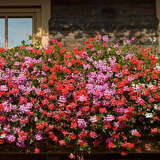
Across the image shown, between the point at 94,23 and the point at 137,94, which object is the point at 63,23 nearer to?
the point at 94,23

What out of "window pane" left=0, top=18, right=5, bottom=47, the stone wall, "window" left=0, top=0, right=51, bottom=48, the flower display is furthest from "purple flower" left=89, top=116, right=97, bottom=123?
"window pane" left=0, top=18, right=5, bottom=47

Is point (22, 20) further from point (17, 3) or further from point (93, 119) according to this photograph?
point (93, 119)

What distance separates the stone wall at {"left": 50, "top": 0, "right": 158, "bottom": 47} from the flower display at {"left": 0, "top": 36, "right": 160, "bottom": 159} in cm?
209

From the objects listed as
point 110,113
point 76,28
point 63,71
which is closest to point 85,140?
point 110,113

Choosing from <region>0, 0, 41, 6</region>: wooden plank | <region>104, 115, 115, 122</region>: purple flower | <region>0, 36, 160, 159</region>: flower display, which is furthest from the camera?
<region>0, 0, 41, 6</region>: wooden plank

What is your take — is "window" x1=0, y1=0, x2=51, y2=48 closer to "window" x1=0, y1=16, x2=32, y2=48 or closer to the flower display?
→ "window" x1=0, y1=16, x2=32, y2=48

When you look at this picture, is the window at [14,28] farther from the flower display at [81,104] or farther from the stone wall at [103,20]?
the flower display at [81,104]

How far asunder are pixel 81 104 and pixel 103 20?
287cm

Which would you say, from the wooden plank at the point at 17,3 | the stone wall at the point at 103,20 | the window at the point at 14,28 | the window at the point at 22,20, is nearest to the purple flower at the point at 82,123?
the stone wall at the point at 103,20

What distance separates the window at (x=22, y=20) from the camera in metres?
5.95

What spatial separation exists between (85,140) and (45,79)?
2.83ft

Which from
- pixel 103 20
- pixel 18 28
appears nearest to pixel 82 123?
pixel 103 20

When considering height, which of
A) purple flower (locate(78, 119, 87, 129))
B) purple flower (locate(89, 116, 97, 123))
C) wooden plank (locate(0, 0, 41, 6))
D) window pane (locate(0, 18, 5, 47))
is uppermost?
wooden plank (locate(0, 0, 41, 6))

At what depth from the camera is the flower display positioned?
11.1 ft
